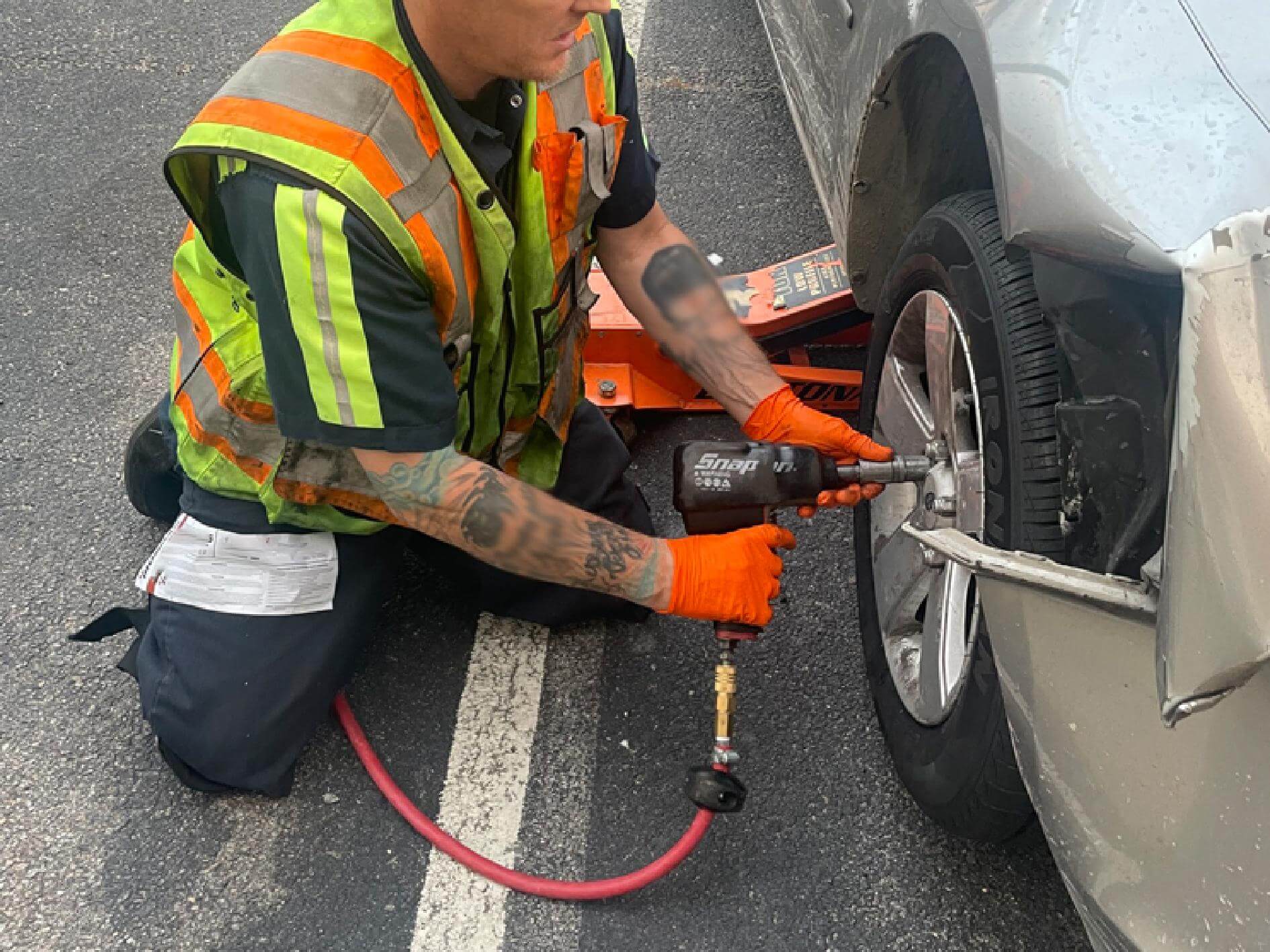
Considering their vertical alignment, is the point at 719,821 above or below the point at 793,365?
below

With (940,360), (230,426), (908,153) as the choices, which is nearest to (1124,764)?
(940,360)

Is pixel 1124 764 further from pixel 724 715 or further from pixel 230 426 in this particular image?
pixel 230 426

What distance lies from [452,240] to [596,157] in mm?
306

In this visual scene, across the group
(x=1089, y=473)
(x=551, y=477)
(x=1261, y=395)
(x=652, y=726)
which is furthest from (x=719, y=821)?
(x=1261, y=395)

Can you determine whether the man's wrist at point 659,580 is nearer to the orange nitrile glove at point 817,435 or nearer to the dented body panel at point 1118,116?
the orange nitrile glove at point 817,435


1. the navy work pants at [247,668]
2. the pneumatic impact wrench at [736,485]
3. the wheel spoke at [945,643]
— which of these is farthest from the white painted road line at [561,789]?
the wheel spoke at [945,643]

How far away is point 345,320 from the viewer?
4.67 feet

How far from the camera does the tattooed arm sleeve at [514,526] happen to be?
1.61 metres

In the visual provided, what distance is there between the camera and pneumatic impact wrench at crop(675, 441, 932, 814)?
174cm

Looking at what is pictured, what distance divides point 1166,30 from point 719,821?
1394mm

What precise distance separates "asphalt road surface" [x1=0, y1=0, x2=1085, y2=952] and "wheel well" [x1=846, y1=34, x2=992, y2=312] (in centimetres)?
64

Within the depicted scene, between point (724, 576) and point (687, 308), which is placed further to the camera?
point (687, 308)

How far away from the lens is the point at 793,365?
2.52m

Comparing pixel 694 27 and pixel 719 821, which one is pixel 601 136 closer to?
pixel 719 821
